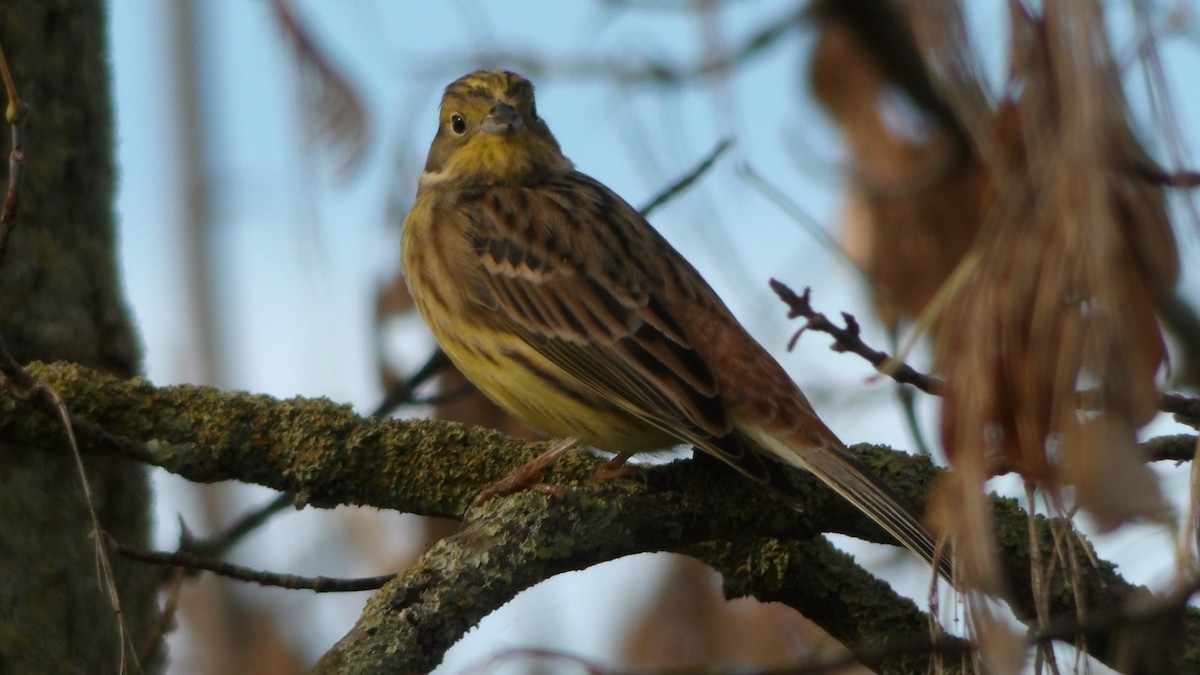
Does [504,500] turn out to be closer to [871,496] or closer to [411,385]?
[871,496]

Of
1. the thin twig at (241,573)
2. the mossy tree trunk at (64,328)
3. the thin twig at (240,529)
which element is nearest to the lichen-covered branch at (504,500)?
the thin twig at (241,573)

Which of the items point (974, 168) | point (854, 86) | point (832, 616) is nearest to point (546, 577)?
point (832, 616)

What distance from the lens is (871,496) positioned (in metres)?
4.02

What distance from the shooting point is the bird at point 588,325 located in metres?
4.51

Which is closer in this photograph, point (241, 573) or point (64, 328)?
point (241, 573)

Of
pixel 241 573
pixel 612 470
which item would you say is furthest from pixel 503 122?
pixel 241 573

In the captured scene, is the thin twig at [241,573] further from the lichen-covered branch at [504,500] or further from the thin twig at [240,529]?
the thin twig at [240,529]

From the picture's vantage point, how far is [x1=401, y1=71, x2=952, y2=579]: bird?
4.51 metres

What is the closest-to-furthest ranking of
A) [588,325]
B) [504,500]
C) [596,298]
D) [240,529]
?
[504,500]
[240,529]
[588,325]
[596,298]

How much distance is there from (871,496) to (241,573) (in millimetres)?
1661

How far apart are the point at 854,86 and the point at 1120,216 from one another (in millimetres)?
6074

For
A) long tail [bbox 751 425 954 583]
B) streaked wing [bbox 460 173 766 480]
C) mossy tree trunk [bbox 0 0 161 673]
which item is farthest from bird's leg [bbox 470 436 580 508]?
mossy tree trunk [bbox 0 0 161 673]

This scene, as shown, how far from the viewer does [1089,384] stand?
2.10 m

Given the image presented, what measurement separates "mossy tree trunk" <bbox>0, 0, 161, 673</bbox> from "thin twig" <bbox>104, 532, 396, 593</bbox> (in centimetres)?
80
